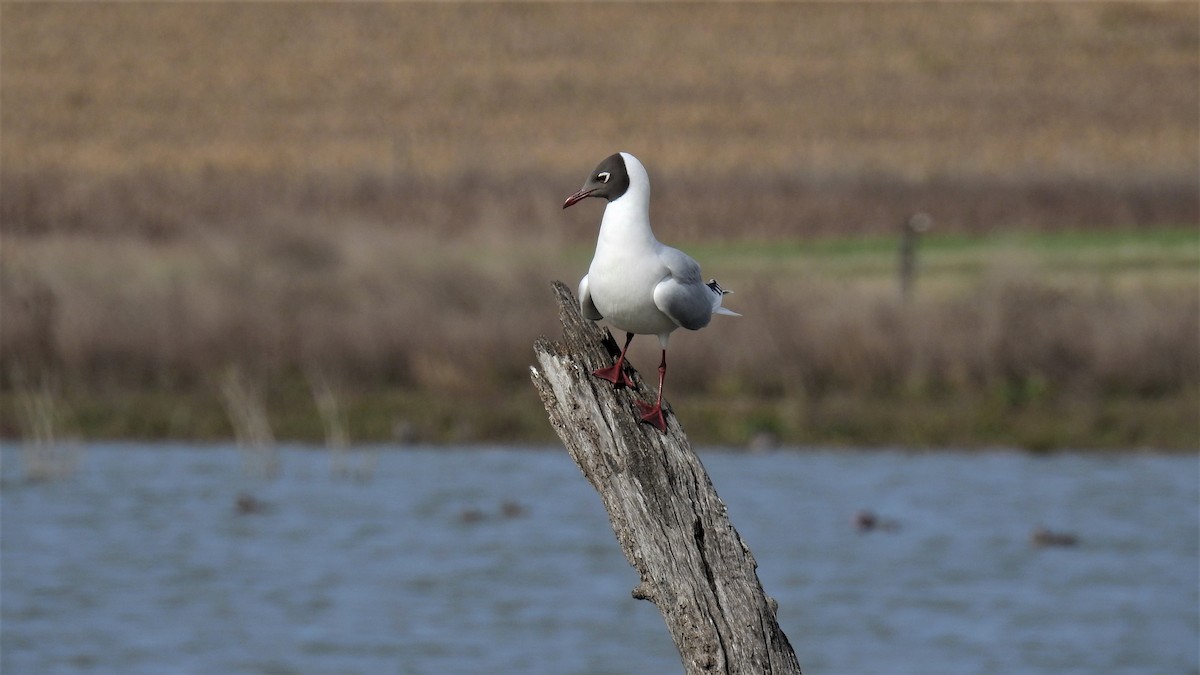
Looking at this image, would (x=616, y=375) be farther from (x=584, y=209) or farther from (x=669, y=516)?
(x=584, y=209)

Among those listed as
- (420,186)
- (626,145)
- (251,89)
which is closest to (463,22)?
(251,89)

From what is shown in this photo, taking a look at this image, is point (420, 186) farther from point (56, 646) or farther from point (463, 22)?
point (463, 22)

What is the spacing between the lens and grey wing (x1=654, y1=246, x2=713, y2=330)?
17.0 feet

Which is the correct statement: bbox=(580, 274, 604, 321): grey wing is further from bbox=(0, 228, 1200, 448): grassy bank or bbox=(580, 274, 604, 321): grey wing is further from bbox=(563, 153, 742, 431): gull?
bbox=(0, 228, 1200, 448): grassy bank

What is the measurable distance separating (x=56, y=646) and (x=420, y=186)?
32.1 meters

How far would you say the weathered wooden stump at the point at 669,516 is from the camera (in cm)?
513

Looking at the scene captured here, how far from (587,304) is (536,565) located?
15.7 m

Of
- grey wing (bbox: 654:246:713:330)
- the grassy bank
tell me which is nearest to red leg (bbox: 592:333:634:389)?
grey wing (bbox: 654:246:713:330)

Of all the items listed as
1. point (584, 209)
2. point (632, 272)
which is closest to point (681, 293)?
→ point (632, 272)

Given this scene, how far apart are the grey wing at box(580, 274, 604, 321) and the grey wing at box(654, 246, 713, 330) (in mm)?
215

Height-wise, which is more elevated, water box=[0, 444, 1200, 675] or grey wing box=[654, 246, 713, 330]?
grey wing box=[654, 246, 713, 330]

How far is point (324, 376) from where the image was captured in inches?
979

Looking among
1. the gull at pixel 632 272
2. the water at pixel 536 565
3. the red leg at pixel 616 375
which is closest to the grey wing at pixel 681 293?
the gull at pixel 632 272

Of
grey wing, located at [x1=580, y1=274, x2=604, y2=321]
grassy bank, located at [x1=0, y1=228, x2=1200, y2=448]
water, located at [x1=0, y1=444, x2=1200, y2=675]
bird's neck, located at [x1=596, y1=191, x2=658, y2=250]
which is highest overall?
bird's neck, located at [x1=596, y1=191, x2=658, y2=250]
